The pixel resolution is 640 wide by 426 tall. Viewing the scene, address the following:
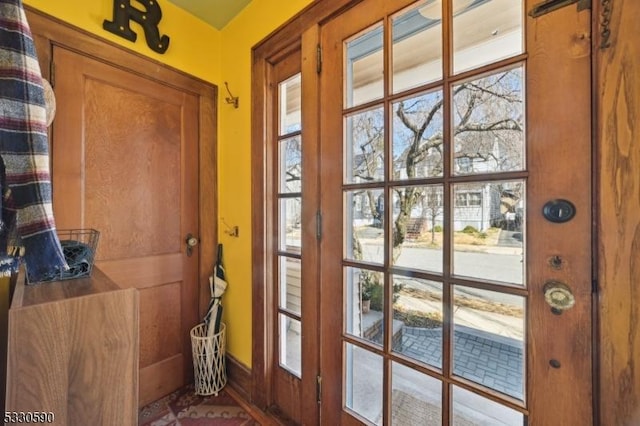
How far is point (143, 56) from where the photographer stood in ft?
5.07

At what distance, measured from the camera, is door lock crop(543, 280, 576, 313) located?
2.26 feet

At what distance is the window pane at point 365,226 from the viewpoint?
1.08 m

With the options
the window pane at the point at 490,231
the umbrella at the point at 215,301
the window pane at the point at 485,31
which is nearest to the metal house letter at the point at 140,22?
the umbrella at the point at 215,301

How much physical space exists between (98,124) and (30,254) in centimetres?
116

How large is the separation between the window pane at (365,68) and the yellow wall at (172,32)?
1.14m

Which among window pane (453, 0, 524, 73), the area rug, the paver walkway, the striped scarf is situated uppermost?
window pane (453, 0, 524, 73)

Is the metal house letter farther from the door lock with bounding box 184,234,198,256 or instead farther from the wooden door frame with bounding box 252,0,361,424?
the door lock with bounding box 184,234,198,256

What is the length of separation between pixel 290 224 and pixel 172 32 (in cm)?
141

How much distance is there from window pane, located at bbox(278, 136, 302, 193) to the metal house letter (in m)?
0.96

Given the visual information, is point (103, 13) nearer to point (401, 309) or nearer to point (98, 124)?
point (98, 124)

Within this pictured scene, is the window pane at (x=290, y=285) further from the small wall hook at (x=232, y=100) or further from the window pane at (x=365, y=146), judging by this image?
the small wall hook at (x=232, y=100)

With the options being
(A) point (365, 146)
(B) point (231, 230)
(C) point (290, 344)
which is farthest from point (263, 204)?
(C) point (290, 344)

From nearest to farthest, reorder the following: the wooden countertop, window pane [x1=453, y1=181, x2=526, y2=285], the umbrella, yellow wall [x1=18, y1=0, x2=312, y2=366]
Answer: the wooden countertop → window pane [x1=453, y1=181, x2=526, y2=285] → yellow wall [x1=18, y1=0, x2=312, y2=366] → the umbrella

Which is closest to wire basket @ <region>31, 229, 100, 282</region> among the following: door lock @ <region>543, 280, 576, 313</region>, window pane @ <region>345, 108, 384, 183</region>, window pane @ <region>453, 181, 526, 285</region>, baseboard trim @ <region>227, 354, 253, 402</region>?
window pane @ <region>345, 108, 384, 183</region>
